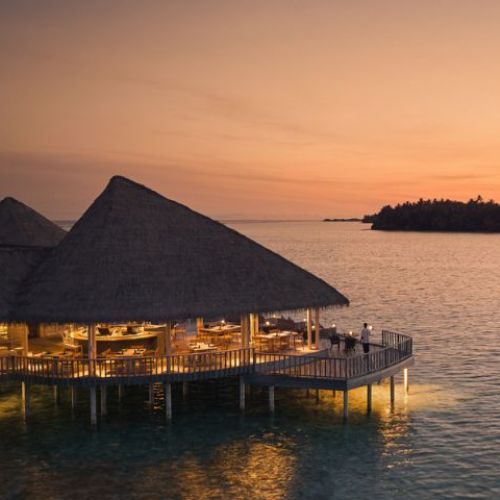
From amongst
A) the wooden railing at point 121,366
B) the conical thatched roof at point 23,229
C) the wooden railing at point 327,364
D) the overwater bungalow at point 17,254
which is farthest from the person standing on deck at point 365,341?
the conical thatched roof at point 23,229

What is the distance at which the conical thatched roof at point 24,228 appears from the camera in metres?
41.3

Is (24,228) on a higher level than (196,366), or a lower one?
higher

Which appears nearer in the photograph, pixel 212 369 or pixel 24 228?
pixel 212 369

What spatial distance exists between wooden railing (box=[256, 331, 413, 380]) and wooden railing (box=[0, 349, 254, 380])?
1308 mm

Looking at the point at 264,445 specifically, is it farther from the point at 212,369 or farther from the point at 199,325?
the point at 199,325

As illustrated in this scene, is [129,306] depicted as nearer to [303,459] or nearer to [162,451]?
[162,451]

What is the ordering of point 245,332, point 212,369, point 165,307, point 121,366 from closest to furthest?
1. point 121,366
2. point 165,307
3. point 212,369
4. point 245,332

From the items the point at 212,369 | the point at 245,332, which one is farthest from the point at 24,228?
the point at 212,369

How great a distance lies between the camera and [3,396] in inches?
1302

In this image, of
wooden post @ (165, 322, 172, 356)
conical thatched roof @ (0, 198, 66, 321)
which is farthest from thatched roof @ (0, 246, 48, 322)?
wooden post @ (165, 322, 172, 356)

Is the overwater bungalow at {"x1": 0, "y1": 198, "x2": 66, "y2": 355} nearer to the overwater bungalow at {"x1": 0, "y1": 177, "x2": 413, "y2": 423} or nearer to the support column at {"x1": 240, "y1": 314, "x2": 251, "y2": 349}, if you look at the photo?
the overwater bungalow at {"x1": 0, "y1": 177, "x2": 413, "y2": 423}

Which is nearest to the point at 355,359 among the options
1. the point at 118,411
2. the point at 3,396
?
the point at 118,411

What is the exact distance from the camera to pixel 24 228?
4191 centimetres

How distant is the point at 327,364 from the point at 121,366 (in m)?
8.47
